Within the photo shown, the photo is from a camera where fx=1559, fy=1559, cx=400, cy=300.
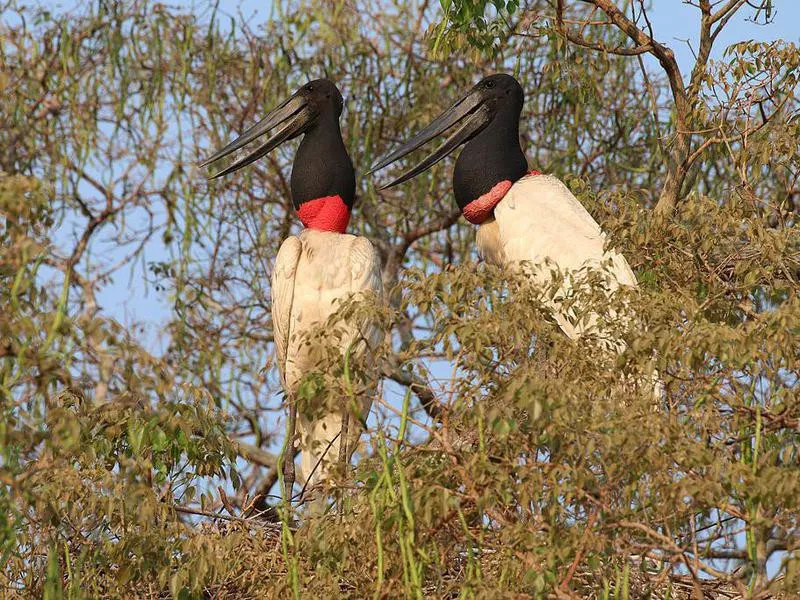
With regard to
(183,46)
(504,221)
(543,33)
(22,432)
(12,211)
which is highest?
(183,46)

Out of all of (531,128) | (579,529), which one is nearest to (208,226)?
(531,128)

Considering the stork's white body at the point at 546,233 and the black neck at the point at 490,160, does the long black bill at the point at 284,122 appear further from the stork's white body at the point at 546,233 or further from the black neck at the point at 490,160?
the stork's white body at the point at 546,233

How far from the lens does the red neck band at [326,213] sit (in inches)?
216

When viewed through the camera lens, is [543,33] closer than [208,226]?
Yes

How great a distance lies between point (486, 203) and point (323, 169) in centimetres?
60

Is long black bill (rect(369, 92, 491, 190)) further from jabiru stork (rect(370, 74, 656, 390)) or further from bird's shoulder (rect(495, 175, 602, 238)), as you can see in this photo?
bird's shoulder (rect(495, 175, 602, 238))

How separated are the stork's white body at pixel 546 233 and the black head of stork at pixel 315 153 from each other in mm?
564

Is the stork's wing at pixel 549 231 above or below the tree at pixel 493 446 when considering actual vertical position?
above

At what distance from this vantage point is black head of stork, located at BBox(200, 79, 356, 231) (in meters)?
5.54

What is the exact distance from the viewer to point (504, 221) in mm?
5465

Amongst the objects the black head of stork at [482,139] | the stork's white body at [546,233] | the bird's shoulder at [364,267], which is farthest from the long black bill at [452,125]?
the bird's shoulder at [364,267]

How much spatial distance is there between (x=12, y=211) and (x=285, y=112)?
3186mm

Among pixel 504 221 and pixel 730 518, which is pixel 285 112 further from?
pixel 730 518

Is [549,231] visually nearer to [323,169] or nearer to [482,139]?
[482,139]
